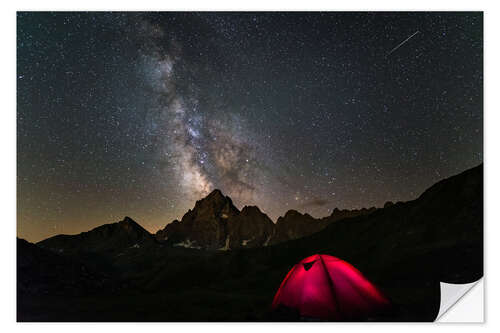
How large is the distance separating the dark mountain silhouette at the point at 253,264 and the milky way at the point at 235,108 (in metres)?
0.25

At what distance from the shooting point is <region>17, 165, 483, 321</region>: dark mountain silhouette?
5.02 meters

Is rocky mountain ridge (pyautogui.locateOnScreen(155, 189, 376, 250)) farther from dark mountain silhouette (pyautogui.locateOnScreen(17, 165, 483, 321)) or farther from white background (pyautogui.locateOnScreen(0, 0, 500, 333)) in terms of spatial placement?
white background (pyautogui.locateOnScreen(0, 0, 500, 333))

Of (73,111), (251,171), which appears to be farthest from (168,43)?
(251,171)

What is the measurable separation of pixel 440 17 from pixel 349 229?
250cm

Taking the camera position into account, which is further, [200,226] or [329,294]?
[200,226]

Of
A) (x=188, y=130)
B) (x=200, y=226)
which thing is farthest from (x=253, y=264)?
(x=188, y=130)

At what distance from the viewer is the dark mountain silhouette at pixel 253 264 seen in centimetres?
502

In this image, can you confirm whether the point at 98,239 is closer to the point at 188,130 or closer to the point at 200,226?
the point at 200,226

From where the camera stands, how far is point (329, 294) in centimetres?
497

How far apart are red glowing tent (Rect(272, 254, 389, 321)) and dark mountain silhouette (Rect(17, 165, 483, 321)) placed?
5.0 inches
